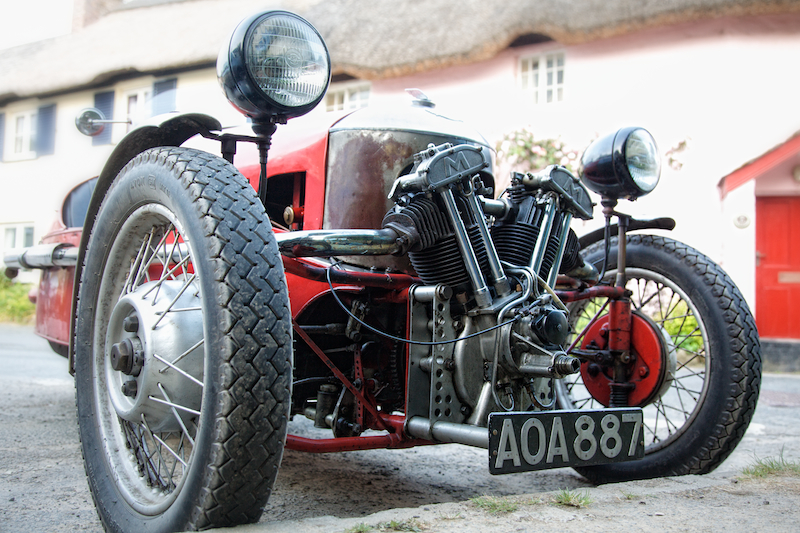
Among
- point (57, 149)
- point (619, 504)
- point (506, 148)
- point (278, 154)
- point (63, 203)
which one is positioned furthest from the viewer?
point (57, 149)

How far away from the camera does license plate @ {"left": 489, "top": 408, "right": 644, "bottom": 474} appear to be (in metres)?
1.97

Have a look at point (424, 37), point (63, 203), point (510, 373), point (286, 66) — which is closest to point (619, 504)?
point (510, 373)

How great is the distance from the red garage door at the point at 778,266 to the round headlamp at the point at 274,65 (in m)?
10.6

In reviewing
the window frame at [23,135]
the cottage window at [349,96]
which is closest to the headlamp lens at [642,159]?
the cottage window at [349,96]

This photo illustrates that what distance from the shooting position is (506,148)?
40.0 feet

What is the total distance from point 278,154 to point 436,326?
1219 millimetres

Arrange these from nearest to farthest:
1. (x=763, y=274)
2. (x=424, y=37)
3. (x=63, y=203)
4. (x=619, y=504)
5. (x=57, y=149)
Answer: (x=619, y=504) → (x=63, y=203) → (x=763, y=274) → (x=424, y=37) → (x=57, y=149)

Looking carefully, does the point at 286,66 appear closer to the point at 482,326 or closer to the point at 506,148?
the point at 482,326

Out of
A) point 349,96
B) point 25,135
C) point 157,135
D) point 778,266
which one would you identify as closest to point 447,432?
point 157,135

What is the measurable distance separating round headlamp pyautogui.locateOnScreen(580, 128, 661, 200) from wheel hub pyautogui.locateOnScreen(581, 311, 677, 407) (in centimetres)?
55

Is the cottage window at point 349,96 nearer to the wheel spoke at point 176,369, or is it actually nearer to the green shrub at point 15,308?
the green shrub at point 15,308

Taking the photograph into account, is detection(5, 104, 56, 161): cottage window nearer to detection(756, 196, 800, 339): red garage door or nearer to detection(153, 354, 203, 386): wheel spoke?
detection(756, 196, 800, 339): red garage door

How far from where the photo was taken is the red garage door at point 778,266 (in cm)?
1106

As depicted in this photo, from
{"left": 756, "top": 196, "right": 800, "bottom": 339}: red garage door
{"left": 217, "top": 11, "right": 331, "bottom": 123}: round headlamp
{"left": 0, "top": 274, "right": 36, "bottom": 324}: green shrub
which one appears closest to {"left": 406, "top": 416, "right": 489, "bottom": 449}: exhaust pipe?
{"left": 217, "top": 11, "right": 331, "bottom": 123}: round headlamp
